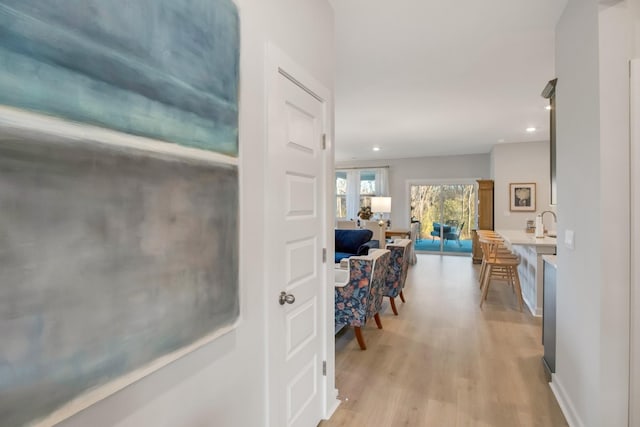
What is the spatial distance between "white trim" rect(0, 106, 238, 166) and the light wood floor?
1929mm

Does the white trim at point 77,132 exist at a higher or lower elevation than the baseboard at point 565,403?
higher

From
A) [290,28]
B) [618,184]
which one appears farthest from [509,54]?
[290,28]

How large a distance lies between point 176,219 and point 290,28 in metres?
1.23

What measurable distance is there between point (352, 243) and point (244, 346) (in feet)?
14.2

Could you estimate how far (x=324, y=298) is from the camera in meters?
2.17

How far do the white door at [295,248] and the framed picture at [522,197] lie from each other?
6.91 metres

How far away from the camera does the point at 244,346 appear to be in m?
1.38

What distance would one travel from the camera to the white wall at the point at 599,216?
172 cm

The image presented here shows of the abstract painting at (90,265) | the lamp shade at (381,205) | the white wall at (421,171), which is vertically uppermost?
the white wall at (421,171)

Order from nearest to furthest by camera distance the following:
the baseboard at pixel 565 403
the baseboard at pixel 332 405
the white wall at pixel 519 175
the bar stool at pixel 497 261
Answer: the baseboard at pixel 565 403 < the baseboard at pixel 332 405 < the bar stool at pixel 497 261 < the white wall at pixel 519 175

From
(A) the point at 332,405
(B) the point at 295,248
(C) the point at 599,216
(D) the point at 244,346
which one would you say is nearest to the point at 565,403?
(C) the point at 599,216

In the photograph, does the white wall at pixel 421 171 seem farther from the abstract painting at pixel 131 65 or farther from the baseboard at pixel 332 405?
the abstract painting at pixel 131 65

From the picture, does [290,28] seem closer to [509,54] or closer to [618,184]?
[618,184]

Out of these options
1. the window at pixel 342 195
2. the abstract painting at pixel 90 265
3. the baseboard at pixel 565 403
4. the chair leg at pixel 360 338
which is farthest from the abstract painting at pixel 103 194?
the window at pixel 342 195
